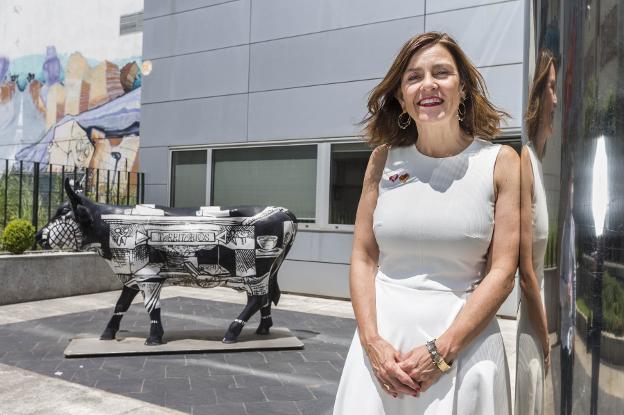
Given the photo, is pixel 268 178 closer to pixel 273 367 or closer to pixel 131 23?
pixel 273 367

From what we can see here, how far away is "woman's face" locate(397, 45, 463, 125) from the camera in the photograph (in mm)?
1550

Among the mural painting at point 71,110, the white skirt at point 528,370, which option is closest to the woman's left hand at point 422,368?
the white skirt at point 528,370

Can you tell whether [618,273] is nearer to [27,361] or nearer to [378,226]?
[378,226]

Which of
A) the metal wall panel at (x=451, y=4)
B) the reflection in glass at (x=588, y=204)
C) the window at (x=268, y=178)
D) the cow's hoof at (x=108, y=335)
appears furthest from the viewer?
the window at (x=268, y=178)

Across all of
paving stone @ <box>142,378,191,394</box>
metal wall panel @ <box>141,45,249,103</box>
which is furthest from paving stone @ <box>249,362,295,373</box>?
metal wall panel @ <box>141,45,249,103</box>

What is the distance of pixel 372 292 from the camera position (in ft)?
5.35

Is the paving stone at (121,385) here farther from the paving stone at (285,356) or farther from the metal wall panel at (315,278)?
the metal wall panel at (315,278)

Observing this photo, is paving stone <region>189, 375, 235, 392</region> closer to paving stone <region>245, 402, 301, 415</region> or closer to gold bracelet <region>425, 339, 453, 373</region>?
paving stone <region>245, 402, 301, 415</region>

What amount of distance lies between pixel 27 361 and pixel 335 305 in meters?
4.50

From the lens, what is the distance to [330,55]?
8945mm

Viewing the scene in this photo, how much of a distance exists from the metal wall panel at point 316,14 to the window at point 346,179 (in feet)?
6.57

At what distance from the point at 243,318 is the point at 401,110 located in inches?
172

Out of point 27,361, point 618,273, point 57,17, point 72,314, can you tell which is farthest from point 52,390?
point 57,17

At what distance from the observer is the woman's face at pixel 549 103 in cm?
122
